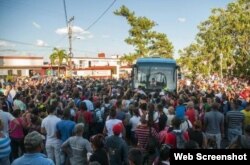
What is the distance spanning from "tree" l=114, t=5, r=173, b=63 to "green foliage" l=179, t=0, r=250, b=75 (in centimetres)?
1026

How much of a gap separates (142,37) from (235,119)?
42.1 meters

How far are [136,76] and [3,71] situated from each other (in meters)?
71.6

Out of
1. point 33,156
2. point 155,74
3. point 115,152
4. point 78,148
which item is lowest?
point 115,152

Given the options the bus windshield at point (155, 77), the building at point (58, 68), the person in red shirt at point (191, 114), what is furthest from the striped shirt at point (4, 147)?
the building at point (58, 68)

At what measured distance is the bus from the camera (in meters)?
19.9

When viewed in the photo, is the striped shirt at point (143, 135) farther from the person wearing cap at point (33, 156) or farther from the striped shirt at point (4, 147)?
the person wearing cap at point (33, 156)

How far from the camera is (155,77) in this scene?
793 inches

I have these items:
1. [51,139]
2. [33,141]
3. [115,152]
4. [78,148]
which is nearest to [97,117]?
[51,139]

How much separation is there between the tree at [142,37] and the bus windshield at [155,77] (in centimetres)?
3112

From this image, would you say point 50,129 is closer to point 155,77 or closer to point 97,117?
point 97,117

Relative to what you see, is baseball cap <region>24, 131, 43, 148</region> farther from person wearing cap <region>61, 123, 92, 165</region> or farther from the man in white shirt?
the man in white shirt

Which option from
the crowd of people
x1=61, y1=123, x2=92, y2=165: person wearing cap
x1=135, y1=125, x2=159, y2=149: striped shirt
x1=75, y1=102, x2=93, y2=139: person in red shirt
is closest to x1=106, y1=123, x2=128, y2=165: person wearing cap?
the crowd of people

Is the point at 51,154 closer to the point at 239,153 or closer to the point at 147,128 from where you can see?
A: the point at 147,128

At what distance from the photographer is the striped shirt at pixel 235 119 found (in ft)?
35.5
